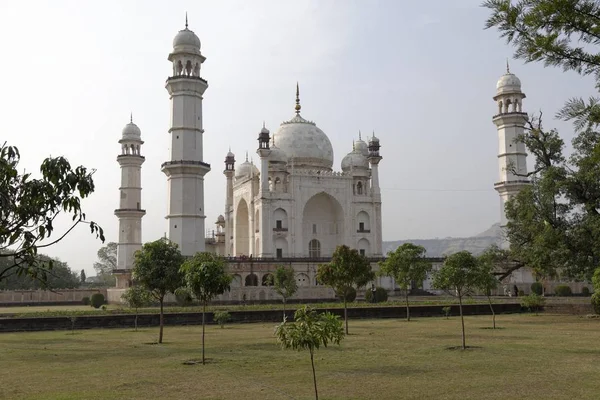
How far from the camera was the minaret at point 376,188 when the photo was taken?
50812 mm

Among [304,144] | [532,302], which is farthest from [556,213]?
[304,144]

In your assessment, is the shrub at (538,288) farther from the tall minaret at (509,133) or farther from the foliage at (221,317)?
the foliage at (221,317)

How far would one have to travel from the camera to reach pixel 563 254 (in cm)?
2473

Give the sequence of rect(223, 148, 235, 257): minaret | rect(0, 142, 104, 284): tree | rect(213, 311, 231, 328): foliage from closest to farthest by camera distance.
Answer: rect(0, 142, 104, 284): tree, rect(213, 311, 231, 328): foliage, rect(223, 148, 235, 257): minaret

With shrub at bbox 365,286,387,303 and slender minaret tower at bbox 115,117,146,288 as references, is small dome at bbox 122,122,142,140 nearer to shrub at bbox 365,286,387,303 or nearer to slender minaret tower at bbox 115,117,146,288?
slender minaret tower at bbox 115,117,146,288

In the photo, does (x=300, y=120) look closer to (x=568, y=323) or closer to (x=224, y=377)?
(x=568, y=323)

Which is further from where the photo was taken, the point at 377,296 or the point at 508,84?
the point at 508,84

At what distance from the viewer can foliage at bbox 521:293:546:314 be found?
27281mm

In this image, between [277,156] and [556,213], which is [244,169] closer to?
[277,156]

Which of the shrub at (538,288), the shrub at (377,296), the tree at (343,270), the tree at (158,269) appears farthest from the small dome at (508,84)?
the tree at (158,269)

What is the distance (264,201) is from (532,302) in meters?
24.2

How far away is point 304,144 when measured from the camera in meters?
53.1

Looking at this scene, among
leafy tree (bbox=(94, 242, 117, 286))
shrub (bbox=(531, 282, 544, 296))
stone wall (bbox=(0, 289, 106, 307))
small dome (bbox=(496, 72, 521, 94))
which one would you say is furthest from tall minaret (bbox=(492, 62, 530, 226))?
leafy tree (bbox=(94, 242, 117, 286))

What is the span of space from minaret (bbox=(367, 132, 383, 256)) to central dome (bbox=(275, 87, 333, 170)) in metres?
4.32
